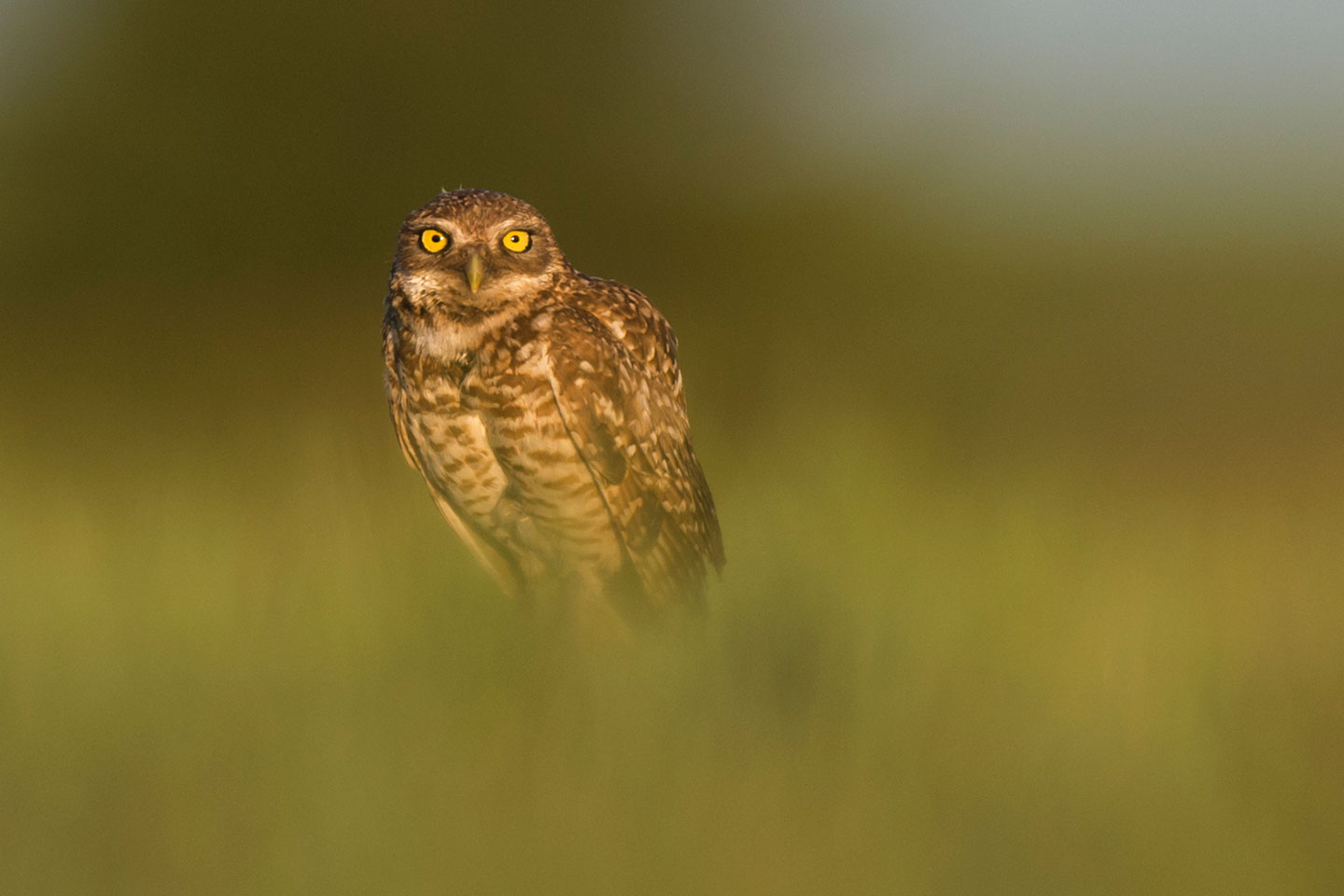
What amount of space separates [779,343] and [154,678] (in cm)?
173

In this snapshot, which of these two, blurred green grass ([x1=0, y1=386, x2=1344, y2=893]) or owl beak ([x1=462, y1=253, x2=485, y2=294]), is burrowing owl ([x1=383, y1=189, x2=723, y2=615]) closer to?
owl beak ([x1=462, y1=253, x2=485, y2=294])

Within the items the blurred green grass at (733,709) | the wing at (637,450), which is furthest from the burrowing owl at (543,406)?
the blurred green grass at (733,709)

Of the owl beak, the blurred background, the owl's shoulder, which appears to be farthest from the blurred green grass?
the owl's shoulder

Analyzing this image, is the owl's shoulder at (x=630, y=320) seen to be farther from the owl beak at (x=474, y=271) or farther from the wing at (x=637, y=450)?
the owl beak at (x=474, y=271)

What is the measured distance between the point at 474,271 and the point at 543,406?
1.48 feet

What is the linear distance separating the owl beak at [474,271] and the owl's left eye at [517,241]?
0.15 metres

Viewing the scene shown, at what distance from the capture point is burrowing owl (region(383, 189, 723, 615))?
417cm

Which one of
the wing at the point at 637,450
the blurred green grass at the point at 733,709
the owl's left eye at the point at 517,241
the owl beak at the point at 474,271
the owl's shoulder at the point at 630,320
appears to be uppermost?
the owl's left eye at the point at 517,241

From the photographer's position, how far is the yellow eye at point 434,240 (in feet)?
13.8

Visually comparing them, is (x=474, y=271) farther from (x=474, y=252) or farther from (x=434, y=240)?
(x=434, y=240)

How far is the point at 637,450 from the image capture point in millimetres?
4301

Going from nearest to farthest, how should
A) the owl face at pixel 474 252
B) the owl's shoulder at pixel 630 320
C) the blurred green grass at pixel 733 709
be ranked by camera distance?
the blurred green grass at pixel 733 709 → the owl face at pixel 474 252 → the owl's shoulder at pixel 630 320

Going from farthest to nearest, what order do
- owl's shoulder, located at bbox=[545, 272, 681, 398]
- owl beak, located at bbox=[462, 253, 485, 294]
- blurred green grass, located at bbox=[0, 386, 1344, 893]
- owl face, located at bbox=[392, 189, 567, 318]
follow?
owl's shoulder, located at bbox=[545, 272, 681, 398] < owl face, located at bbox=[392, 189, 567, 318] < owl beak, located at bbox=[462, 253, 485, 294] < blurred green grass, located at bbox=[0, 386, 1344, 893]

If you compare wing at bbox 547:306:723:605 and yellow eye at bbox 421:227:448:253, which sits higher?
yellow eye at bbox 421:227:448:253
